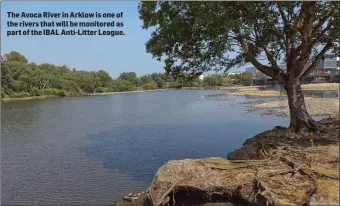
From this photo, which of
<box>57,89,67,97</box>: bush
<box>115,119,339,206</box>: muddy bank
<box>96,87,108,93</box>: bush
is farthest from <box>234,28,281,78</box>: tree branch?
<box>96,87,108,93</box>: bush

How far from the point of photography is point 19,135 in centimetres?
3556

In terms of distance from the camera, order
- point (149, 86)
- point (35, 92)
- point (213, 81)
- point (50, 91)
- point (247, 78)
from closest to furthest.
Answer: point (35, 92) → point (50, 91) → point (247, 78) → point (213, 81) → point (149, 86)

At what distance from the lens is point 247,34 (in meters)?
16.4

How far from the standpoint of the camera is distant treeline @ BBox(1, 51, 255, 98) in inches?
4333

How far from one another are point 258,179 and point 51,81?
12415cm

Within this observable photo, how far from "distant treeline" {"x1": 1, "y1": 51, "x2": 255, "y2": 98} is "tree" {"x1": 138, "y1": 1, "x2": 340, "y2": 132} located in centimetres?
7078

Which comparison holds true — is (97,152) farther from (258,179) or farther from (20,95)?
(20,95)

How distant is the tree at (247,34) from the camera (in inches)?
572

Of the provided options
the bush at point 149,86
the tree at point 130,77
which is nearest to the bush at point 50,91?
the bush at point 149,86

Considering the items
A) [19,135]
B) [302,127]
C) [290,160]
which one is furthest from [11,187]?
[19,135]

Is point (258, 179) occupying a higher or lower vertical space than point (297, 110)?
lower

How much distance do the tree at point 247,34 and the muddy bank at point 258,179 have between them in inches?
170

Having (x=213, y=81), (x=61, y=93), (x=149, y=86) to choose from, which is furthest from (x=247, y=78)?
(x=61, y=93)

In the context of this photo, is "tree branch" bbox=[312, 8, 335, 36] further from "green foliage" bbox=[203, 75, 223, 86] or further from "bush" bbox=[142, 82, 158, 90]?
"bush" bbox=[142, 82, 158, 90]
